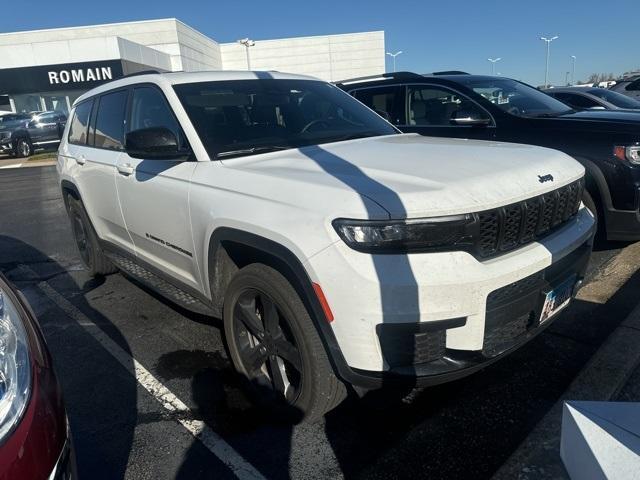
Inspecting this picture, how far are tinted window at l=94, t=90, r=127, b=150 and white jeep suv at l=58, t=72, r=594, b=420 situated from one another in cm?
36

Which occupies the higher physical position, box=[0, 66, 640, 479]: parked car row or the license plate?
box=[0, 66, 640, 479]: parked car row

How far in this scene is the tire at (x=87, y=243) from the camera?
16.0ft

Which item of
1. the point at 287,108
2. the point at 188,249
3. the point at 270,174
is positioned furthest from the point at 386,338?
the point at 287,108

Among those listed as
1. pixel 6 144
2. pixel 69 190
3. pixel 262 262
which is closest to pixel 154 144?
Result: pixel 262 262

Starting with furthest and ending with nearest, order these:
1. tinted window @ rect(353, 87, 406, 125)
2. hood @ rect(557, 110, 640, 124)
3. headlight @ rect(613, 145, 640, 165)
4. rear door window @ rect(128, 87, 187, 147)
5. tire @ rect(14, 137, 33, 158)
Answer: tire @ rect(14, 137, 33, 158) < tinted window @ rect(353, 87, 406, 125) < hood @ rect(557, 110, 640, 124) < headlight @ rect(613, 145, 640, 165) < rear door window @ rect(128, 87, 187, 147)

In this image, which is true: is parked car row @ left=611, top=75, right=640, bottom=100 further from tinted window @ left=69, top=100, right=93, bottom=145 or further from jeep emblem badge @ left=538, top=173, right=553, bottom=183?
tinted window @ left=69, top=100, right=93, bottom=145

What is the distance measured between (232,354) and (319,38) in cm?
5570

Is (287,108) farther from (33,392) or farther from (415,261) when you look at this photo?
(33,392)

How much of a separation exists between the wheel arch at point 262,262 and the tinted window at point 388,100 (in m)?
3.62

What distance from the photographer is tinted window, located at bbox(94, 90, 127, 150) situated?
4031mm

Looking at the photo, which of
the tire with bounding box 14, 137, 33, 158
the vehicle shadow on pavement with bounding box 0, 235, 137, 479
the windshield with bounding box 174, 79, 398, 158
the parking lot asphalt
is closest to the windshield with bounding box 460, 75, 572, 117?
the parking lot asphalt

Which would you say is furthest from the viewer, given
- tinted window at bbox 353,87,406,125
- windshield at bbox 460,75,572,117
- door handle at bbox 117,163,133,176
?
tinted window at bbox 353,87,406,125

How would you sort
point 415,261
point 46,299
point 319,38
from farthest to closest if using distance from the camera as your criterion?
point 319,38
point 46,299
point 415,261

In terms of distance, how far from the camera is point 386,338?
207 cm
